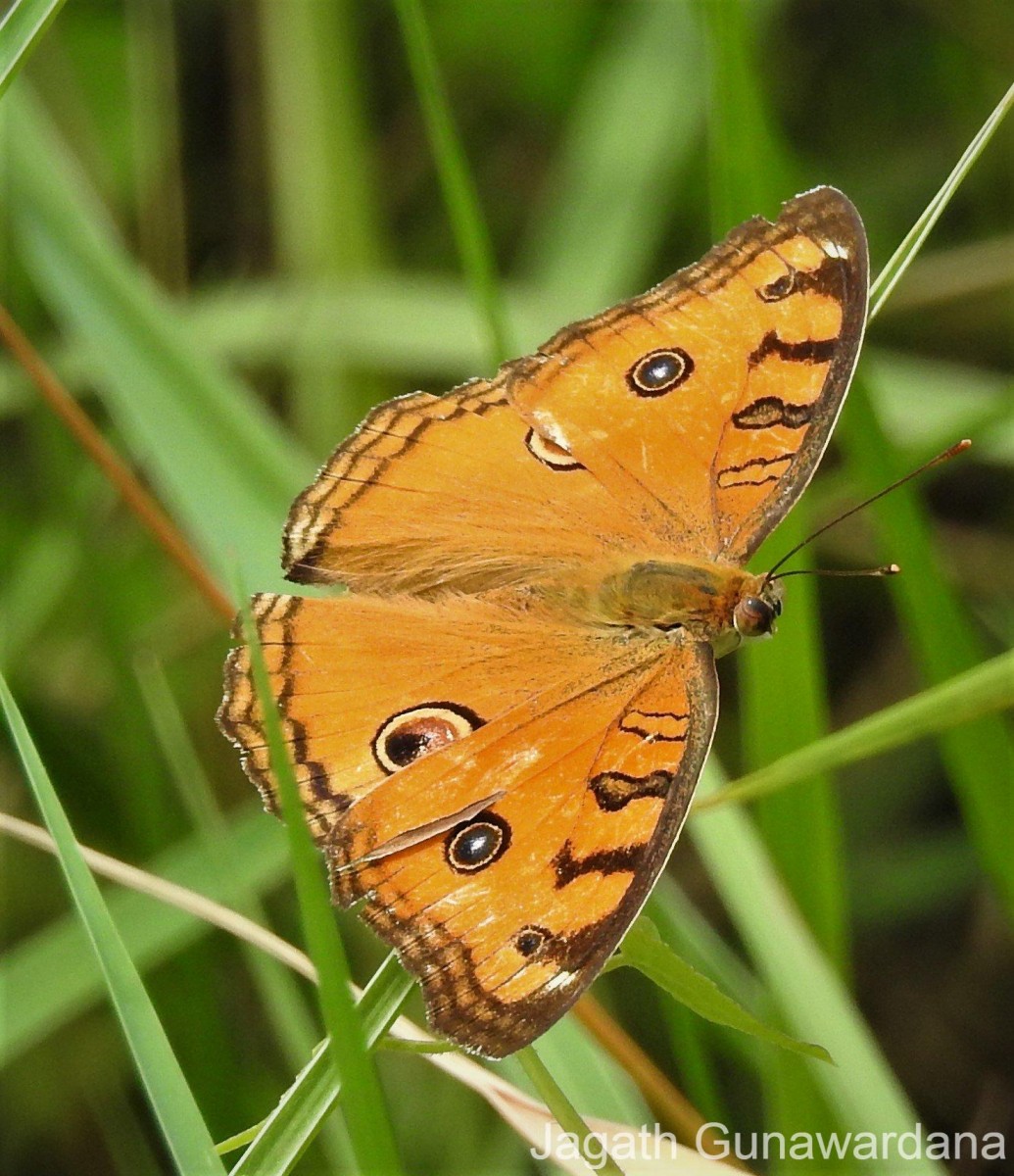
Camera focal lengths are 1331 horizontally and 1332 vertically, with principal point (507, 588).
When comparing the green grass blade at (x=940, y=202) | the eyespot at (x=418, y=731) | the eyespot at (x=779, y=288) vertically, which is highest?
the eyespot at (x=779, y=288)

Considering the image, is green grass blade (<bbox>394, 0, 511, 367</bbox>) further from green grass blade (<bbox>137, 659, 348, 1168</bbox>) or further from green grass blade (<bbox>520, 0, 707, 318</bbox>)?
green grass blade (<bbox>520, 0, 707, 318</bbox>)

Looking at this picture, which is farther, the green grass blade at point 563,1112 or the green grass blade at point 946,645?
the green grass blade at point 946,645

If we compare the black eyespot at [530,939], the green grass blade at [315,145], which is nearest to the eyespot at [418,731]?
the black eyespot at [530,939]

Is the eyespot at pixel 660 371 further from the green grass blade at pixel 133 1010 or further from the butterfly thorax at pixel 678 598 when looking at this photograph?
the green grass blade at pixel 133 1010

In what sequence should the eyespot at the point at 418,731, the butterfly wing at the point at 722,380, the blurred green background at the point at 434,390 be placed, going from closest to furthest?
the eyespot at the point at 418,731 → the butterfly wing at the point at 722,380 → the blurred green background at the point at 434,390

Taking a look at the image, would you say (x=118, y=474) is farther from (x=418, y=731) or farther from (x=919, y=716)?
(x=919, y=716)

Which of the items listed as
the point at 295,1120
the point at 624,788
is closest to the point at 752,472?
the point at 624,788
